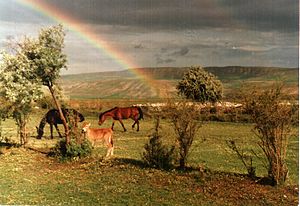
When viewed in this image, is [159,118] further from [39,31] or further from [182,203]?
[39,31]

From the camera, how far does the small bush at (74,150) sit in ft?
43.3

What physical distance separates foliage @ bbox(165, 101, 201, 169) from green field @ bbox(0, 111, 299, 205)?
374mm

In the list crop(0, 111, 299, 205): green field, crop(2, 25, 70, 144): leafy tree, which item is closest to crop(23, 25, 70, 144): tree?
crop(2, 25, 70, 144): leafy tree

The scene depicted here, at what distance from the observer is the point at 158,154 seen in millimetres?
11578

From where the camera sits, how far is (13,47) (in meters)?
14.3

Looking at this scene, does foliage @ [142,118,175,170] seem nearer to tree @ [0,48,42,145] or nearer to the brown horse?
tree @ [0,48,42,145]

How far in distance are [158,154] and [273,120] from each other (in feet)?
11.2

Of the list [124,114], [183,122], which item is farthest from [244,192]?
[124,114]

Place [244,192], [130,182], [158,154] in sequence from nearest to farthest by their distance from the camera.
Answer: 1. [244,192]
2. [130,182]
3. [158,154]

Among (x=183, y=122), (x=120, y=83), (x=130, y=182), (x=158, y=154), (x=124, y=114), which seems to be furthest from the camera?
(x=120, y=83)

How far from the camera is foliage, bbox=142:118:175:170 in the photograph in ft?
37.8

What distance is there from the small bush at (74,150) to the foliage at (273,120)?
5.62 m

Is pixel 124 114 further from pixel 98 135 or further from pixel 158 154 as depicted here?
pixel 158 154

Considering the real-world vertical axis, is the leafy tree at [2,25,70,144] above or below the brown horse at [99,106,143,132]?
above
